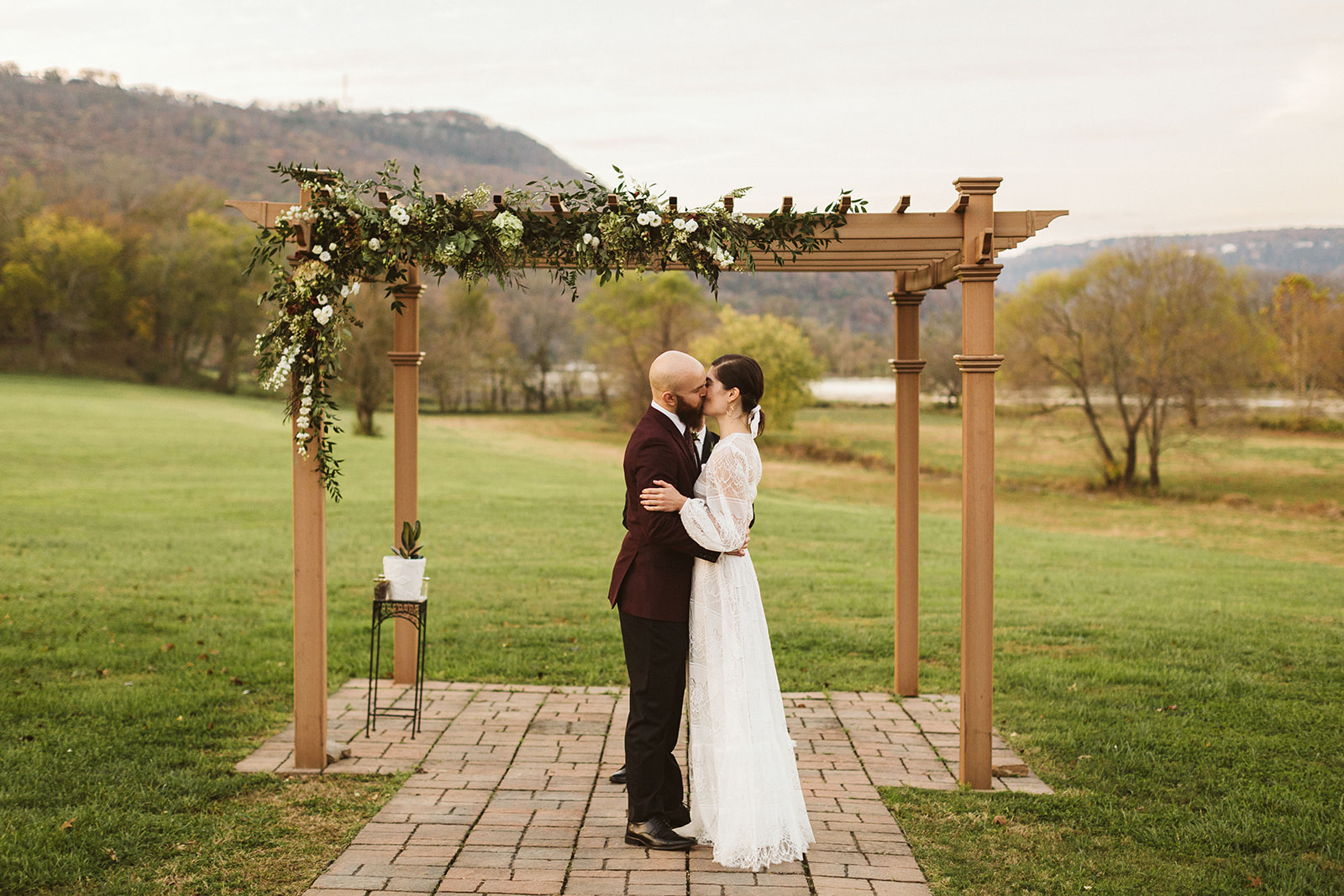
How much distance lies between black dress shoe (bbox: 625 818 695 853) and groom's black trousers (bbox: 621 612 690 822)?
0.11 ft

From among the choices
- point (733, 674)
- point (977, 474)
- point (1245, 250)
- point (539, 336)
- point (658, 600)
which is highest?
point (1245, 250)

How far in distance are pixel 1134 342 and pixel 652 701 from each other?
2983cm

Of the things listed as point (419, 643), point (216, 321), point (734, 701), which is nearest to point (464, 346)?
point (216, 321)

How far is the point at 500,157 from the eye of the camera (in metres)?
124

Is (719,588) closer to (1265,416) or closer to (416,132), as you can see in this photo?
(1265,416)

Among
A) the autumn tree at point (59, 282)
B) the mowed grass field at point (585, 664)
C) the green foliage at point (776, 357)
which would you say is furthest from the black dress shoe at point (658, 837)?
the autumn tree at point (59, 282)

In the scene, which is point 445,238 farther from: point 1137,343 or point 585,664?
point 1137,343

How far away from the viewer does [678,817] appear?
4141 millimetres

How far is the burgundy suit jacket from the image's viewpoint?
387 cm

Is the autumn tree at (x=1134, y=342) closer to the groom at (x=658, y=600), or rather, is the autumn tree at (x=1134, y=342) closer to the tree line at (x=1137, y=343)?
the tree line at (x=1137, y=343)

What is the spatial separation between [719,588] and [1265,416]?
39.5 metres

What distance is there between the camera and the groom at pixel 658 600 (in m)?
3.90

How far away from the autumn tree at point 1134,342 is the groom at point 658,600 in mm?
28316

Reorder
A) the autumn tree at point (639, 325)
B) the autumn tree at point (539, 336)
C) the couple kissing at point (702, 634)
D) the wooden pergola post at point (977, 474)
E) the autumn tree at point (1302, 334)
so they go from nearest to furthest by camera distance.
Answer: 1. the couple kissing at point (702, 634)
2. the wooden pergola post at point (977, 474)
3. the autumn tree at point (1302, 334)
4. the autumn tree at point (639, 325)
5. the autumn tree at point (539, 336)
